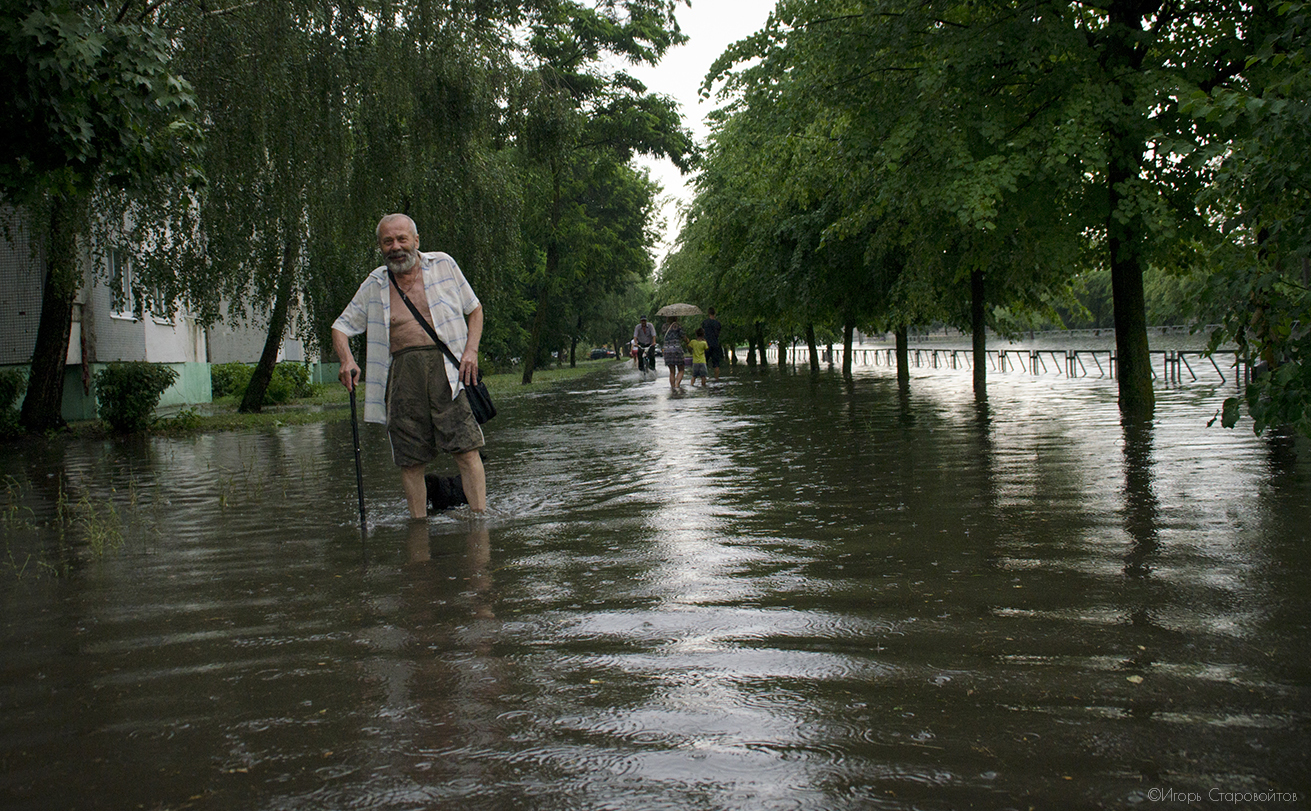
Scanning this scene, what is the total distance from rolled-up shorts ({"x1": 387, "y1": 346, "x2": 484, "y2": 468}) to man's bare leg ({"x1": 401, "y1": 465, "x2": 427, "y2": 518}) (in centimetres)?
13

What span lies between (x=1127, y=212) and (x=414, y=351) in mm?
9046

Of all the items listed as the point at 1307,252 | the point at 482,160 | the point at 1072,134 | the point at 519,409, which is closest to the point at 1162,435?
the point at 1072,134

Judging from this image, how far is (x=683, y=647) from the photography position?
3.90 meters

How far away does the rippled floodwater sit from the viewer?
2814mm

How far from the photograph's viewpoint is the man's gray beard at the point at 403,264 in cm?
662

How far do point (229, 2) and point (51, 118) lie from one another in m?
7.37

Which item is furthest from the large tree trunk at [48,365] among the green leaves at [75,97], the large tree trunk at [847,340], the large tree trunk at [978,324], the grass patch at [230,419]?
the large tree trunk at [847,340]

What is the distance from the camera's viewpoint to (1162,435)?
1095cm

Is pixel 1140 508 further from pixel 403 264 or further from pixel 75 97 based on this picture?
pixel 75 97

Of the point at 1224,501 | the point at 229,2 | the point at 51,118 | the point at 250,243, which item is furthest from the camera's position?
the point at 250,243

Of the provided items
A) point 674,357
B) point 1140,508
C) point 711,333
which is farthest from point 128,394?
point 711,333

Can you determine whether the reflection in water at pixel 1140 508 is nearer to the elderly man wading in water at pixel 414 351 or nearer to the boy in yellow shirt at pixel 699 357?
the elderly man wading in water at pixel 414 351

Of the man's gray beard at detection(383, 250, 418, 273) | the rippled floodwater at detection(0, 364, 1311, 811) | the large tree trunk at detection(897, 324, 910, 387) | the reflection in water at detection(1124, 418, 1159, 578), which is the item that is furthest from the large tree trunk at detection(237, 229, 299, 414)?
the large tree trunk at detection(897, 324, 910, 387)

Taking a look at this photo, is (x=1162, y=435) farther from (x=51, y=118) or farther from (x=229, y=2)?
(x=229, y=2)
